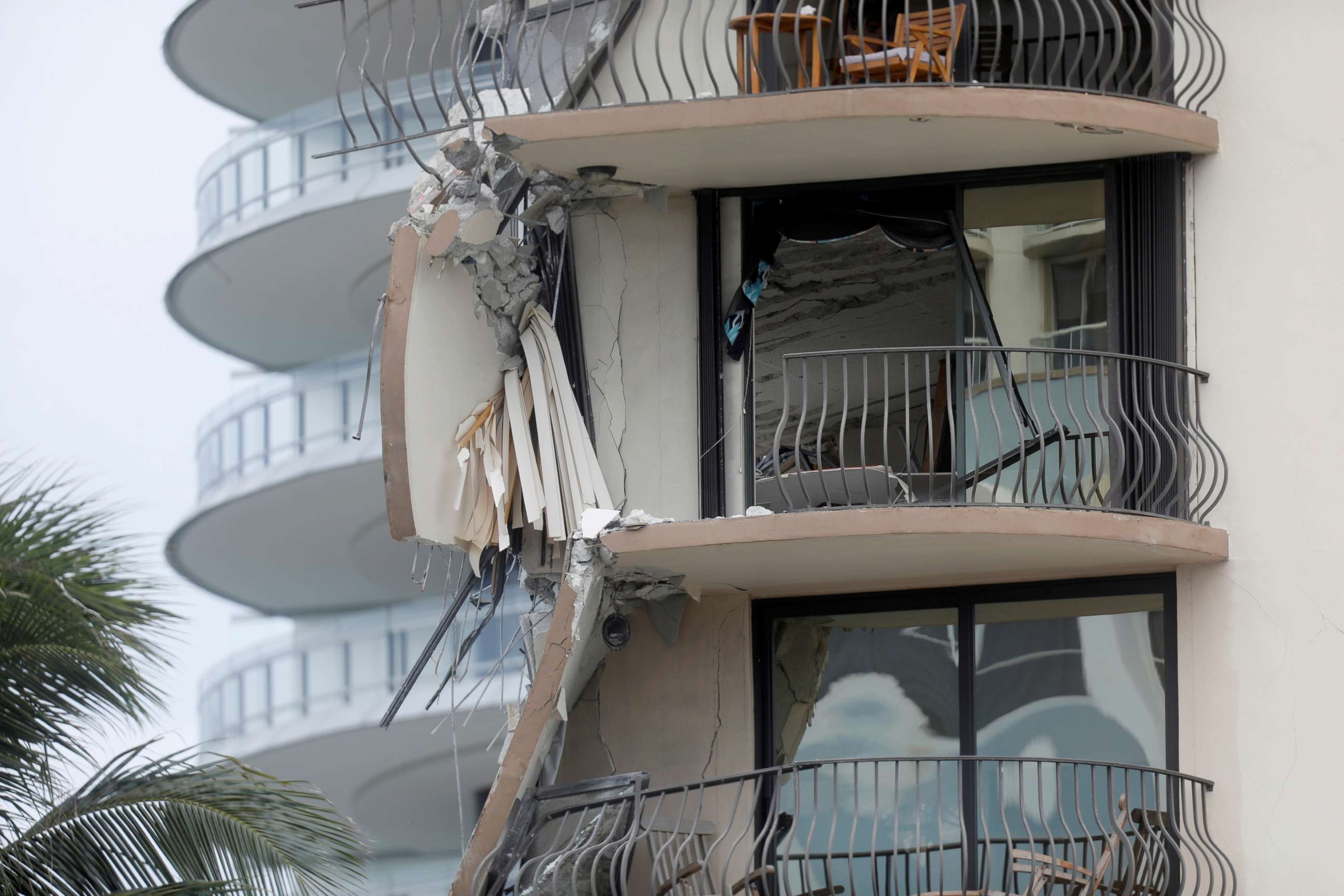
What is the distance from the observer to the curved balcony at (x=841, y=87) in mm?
14812

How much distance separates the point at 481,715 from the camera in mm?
31844

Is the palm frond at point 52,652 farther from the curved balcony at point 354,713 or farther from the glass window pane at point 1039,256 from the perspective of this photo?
the curved balcony at point 354,713

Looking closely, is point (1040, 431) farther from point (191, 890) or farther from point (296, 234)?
point (296, 234)

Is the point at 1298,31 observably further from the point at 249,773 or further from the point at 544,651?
the point at 249,773

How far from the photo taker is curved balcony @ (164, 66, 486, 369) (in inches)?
1271

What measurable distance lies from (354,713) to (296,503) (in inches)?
124

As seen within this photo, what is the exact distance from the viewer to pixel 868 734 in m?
15.6

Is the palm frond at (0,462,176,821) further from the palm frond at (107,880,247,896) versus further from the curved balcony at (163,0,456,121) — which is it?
the curved balcony at (163,0,456,121)

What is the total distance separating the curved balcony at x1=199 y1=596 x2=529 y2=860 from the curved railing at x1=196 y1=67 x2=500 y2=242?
5737mm

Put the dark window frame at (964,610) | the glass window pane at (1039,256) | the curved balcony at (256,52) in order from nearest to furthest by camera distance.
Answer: the dark window frame at (964,610) < the glass window pane at (1039,256) < the curved balcony at (256,52)

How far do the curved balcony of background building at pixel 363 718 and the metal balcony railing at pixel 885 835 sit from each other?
1463cm

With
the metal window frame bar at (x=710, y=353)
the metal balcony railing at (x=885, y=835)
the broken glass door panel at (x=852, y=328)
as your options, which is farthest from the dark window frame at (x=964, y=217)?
the broken glass door panel at (x=852, y=328)

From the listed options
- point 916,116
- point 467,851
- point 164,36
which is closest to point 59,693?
point 467,851

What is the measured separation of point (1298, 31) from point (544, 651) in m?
5.97
